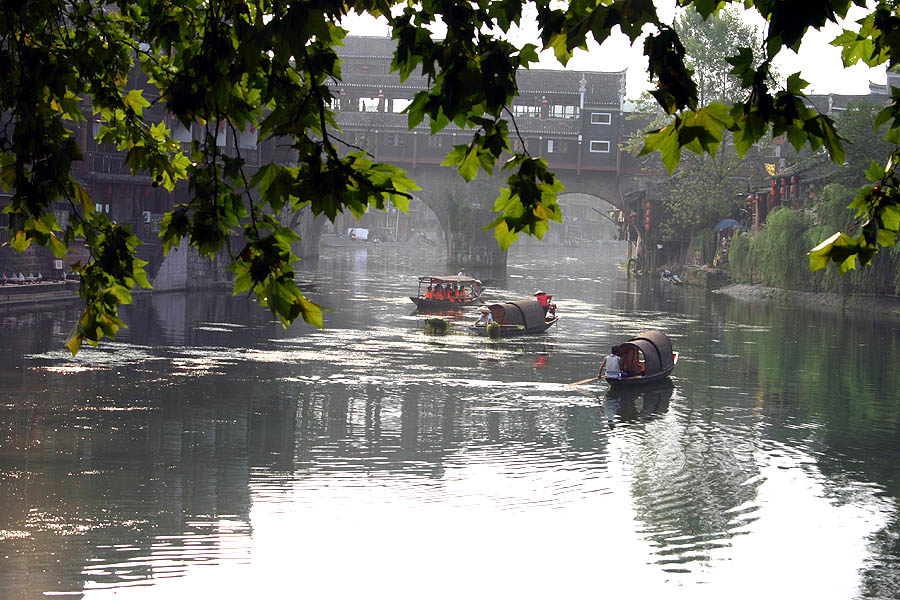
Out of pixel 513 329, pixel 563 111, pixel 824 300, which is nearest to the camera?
pixel 513 329

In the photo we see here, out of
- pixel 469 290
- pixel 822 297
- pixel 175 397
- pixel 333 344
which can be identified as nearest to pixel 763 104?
pixel 175 397

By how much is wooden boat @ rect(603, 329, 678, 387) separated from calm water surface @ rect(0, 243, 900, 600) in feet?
1.41

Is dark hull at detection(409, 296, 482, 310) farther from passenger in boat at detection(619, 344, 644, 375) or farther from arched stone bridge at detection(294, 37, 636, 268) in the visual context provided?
arched stone bridge at detection(294, 37, 636, 268)

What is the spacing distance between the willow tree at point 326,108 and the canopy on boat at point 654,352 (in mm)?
19193

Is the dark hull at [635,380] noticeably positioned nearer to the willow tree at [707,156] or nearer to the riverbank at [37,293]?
the riverbank at [37,293]

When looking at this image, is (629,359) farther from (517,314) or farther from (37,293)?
(37,293)

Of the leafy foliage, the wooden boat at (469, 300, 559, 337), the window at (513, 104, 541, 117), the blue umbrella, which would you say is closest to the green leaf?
the wooden boat at (469, 300, 559, 337)

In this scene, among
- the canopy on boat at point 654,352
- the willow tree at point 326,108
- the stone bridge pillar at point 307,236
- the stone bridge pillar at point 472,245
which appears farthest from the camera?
the stone bridge pillar at point 472,245

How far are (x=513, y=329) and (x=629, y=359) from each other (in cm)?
903

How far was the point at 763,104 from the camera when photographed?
452 cm

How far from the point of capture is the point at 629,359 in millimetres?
25438

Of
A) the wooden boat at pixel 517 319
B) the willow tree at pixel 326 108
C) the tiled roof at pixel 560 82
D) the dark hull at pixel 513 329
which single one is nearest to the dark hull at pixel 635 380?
the wooden boat at pixel 517 319

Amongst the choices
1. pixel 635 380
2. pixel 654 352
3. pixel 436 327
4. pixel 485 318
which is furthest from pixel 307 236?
pixel 635 380

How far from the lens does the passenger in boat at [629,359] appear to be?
82.7ft
